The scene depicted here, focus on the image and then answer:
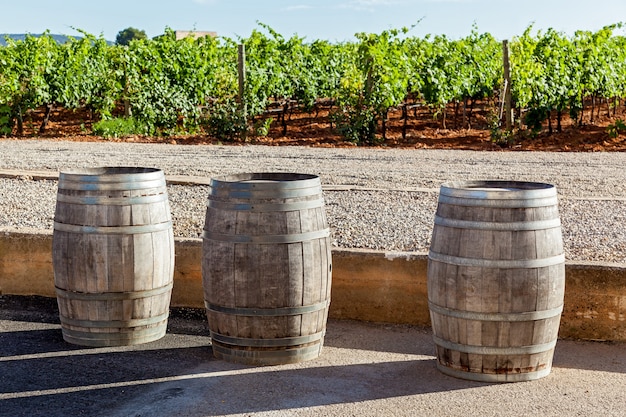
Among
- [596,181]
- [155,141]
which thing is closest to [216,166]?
[596,181]

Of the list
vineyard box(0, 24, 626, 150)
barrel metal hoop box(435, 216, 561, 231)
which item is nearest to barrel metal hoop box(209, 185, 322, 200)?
barrel metal hoop box(435, 216, 561, 231)

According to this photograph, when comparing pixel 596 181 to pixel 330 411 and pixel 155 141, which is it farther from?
pixel 155 141

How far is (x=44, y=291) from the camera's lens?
6.42 m

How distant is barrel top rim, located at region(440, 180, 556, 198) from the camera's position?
4473mm

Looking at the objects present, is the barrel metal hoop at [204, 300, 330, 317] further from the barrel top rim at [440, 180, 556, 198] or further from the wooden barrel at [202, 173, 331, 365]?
the barrel top rim at [440, 180, 556, 198]

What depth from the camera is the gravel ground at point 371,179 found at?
24.2 feet

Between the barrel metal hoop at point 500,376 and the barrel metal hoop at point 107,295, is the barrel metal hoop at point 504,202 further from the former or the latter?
the barrel metal hoop at point 107,295

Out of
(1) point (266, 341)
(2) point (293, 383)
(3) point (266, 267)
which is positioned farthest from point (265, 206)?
(2) point (293, 383)

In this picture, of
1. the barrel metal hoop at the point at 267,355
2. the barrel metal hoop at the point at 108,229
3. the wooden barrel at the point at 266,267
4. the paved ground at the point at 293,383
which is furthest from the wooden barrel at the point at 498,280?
the barrel metal hoop at the point at 108,229

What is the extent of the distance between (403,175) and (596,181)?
2357 millimetres

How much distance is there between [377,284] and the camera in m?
5.75

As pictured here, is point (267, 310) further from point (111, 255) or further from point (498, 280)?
point (498, 280)

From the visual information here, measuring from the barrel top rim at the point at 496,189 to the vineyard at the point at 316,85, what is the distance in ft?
43.9

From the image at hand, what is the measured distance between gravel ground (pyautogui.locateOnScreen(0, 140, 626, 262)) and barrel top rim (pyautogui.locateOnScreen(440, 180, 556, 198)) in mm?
1648
